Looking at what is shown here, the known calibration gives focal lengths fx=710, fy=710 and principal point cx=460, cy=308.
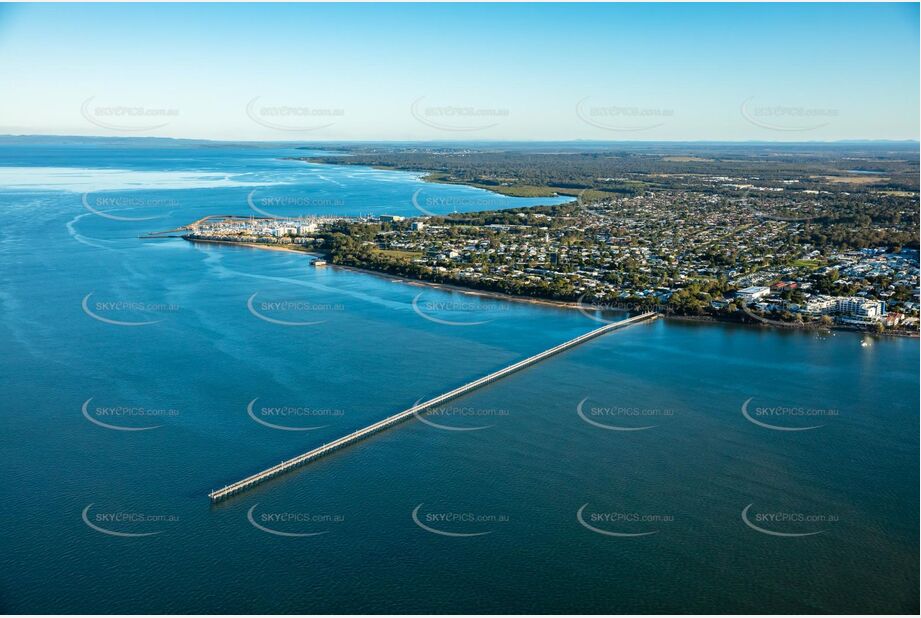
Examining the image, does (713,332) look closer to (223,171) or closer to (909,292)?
(909,292)

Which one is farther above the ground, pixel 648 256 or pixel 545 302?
pixel 648 256

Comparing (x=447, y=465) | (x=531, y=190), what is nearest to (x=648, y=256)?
(x=447, y=465)

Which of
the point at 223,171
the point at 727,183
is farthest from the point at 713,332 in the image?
the point at 223,171

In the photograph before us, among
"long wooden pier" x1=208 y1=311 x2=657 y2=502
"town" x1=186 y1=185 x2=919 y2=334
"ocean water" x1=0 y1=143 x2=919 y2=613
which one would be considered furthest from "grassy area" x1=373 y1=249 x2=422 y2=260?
"long wooden pier" x1=208 y1=311 x2=657 y2=502

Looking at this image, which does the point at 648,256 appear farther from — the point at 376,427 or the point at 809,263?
the point at 376,427

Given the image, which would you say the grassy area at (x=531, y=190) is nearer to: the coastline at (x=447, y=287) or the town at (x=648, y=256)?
the town at (x=648, y=256)

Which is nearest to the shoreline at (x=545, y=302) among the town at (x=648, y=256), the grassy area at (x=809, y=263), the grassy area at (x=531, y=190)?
the town at (x=648, y=256)
